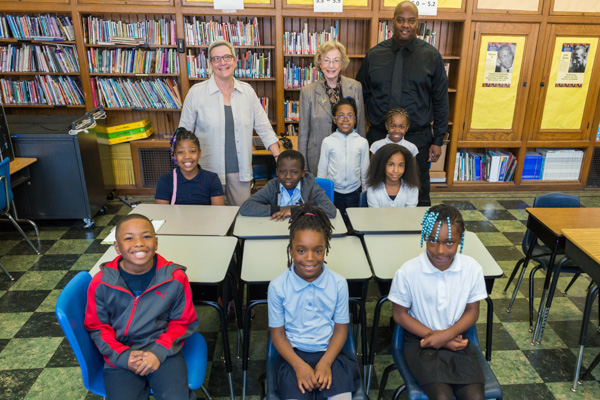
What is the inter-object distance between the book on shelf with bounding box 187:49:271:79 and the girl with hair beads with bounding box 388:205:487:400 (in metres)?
3.26

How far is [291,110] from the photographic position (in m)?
4.71

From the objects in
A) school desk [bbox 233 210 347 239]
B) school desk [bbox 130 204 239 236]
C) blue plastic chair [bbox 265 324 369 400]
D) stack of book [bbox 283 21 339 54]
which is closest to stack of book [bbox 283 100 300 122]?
stack of book [bbox 283 21 339 54]

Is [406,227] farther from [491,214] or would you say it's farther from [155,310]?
[491,214]

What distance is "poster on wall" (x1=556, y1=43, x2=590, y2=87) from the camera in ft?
14.9

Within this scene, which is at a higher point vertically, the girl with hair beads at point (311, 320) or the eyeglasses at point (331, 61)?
the eyeglasses at point (331, 61)

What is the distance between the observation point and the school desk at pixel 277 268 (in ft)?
5.99

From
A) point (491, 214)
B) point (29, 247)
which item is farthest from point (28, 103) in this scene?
point (491, 214)

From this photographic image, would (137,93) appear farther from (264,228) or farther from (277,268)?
(277,268)

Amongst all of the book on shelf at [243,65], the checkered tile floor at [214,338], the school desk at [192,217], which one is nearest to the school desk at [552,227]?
the checkered tile floor at [214,338]

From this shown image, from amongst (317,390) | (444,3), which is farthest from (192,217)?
(444,3)

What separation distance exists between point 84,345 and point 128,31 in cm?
364

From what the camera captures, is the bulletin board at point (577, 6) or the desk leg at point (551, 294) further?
the bulletin board at point (577, 6)

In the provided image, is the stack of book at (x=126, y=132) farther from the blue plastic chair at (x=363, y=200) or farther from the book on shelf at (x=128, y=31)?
the blue plastic chair at (x=363, y=200)

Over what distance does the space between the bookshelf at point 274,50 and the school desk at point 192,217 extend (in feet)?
7.19
